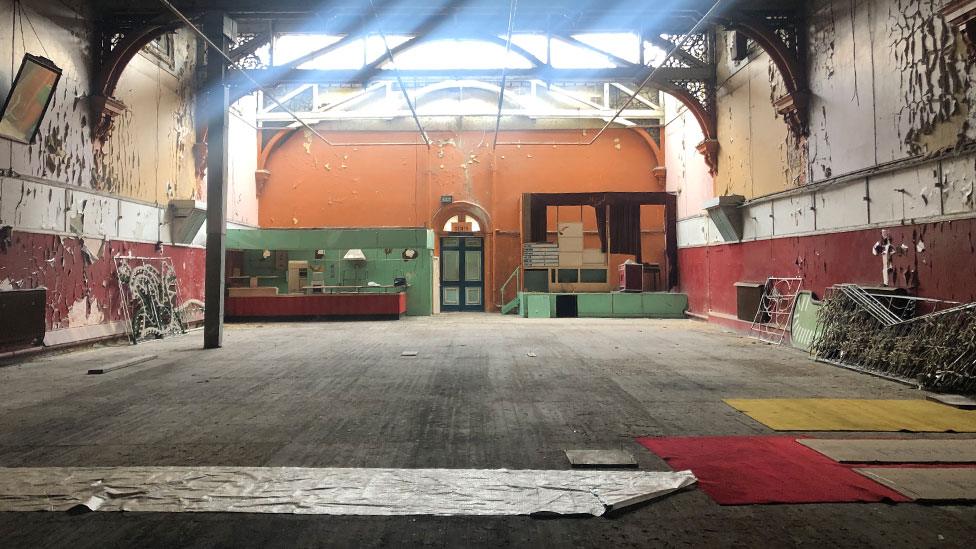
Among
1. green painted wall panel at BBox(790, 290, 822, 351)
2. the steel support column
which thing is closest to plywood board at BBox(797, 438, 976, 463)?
green painted wall panel at BBox(790, 290, 822, 351)

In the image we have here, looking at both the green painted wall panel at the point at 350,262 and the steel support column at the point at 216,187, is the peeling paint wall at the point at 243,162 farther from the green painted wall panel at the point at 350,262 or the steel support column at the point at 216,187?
the steel support column at the point at 216,187

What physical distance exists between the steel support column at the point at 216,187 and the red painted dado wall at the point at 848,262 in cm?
869

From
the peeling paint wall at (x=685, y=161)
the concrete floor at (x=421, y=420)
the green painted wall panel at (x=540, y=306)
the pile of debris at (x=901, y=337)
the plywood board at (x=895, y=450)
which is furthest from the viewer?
the green painted wall panel at (x=540, y=306)

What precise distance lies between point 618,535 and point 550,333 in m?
7.63

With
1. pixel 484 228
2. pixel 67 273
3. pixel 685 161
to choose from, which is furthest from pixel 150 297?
pixel 685 161

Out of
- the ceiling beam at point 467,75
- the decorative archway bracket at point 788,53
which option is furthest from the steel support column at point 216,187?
the decorative archway bracket at point 788,53

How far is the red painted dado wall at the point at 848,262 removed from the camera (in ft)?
17.3

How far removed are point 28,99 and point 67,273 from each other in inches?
94.1

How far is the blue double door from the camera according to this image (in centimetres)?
1589

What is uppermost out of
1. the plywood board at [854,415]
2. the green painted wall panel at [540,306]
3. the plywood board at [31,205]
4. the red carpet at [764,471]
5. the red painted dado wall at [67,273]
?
the plywood board at [31,205]

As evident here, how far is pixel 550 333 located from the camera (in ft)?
31.8

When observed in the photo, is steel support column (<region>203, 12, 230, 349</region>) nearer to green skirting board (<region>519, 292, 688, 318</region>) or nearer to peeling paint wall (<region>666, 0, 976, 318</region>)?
green skirting board (<region>519, 292, 688, 318</region>)

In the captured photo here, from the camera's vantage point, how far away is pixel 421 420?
374cm

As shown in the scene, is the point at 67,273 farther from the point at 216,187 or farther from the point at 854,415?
the point at 854,415
